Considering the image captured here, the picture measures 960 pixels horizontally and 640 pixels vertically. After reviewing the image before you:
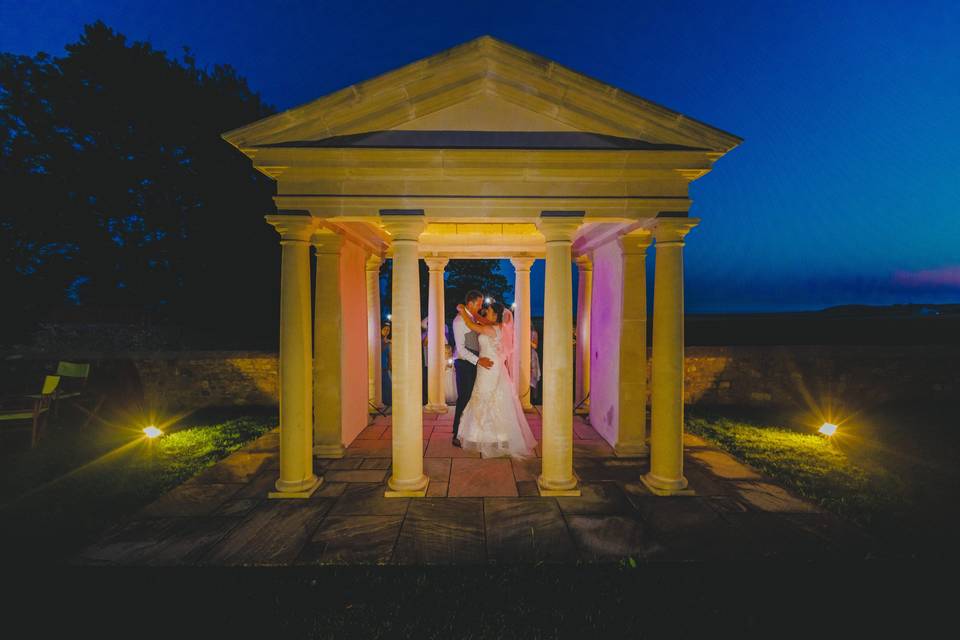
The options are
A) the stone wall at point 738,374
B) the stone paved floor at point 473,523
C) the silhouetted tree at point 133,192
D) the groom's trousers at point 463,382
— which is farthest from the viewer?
the silhouetted tree at point 133,192

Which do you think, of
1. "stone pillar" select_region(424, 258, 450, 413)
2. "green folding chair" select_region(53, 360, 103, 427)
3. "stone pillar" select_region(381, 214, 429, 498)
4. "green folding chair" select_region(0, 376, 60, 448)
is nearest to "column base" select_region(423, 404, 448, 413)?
"stone pillar" select_region(424, 258, 450, 413)

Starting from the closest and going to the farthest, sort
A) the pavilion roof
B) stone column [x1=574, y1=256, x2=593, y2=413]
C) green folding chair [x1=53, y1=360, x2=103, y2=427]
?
the pavilion roof < green folding chair [x1=53, y1=360, x2=103, y2=427] < stone column [x1=574, y1=256, x2=593, y2=413]

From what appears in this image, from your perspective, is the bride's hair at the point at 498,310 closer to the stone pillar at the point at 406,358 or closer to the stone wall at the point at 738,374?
the stone pillar at the point at 406,358

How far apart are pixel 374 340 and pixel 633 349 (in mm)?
5233

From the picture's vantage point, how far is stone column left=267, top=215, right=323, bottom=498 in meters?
4.64

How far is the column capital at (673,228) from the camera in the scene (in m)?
4.57

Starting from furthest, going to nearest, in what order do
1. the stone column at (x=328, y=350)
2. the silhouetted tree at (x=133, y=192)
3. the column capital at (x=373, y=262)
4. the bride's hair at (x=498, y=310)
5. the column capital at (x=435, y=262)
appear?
1. the silhouetted tree at (x=133, y=192)
2. the column capital at (x=435, y=262)
3. the column capital at (x=373, y=262)
4. the bride's hair at (x=498, y=310)
5. the stone column at (x=328, y=350)

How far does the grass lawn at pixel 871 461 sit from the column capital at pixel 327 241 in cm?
696

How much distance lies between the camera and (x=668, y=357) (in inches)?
188

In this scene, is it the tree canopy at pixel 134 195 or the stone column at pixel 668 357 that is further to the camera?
the tree canopy at pixel 134 195

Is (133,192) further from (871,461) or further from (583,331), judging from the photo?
(871,461)

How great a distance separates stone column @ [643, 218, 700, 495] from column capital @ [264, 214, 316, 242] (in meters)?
4.05

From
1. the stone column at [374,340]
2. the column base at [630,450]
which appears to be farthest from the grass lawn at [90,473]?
the column base at [630,450]

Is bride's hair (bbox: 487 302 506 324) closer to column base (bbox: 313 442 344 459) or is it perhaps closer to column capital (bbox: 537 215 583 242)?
column capital (bbox: 537 215 583 242)
